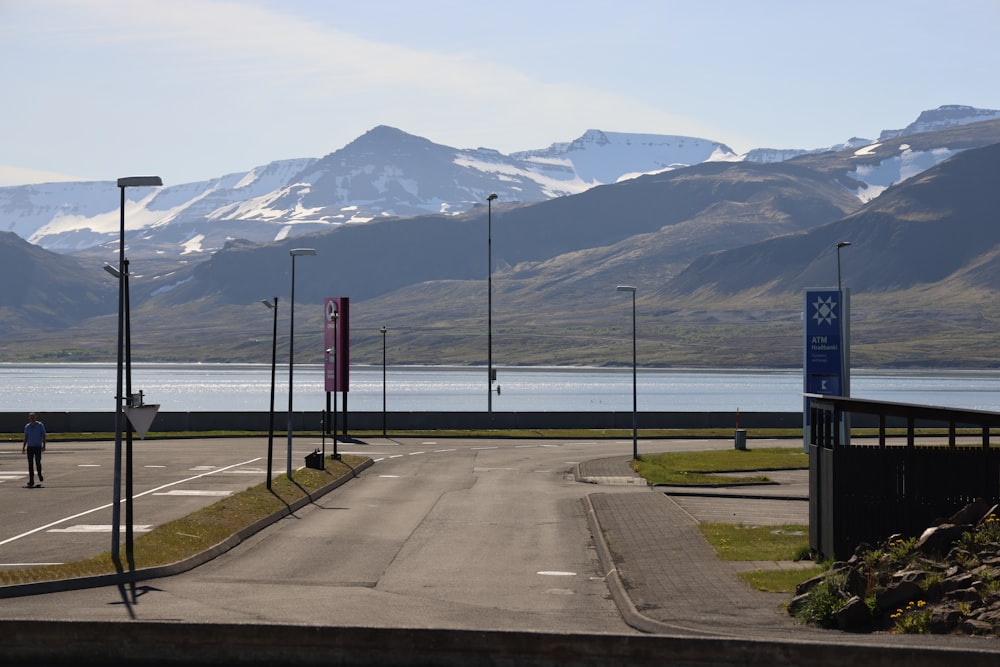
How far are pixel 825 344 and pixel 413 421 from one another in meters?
31.2

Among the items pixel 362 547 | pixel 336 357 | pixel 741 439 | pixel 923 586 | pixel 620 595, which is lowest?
pixel 362 547

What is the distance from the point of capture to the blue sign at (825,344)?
52469 millimetres

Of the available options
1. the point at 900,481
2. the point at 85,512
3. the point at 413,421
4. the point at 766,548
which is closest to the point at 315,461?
the point at 85,512

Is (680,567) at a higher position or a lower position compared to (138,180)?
lower

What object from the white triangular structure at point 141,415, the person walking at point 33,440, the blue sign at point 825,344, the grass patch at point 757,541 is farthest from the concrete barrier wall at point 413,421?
the white triangular structure at point 141,415

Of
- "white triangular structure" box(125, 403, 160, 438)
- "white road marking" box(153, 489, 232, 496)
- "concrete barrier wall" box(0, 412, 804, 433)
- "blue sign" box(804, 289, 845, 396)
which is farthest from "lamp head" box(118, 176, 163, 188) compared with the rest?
"concrete barrier wall" box(0, 412, 804, 433)

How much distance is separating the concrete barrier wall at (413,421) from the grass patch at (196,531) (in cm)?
3237

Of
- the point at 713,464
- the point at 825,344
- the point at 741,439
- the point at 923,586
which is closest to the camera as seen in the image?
the point at 923,586

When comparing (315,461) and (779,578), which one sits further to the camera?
(315,461)

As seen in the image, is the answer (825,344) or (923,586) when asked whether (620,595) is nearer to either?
(923,586)

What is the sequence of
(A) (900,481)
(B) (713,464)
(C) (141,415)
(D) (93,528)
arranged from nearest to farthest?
(A) (900,481) < (C) (141,415) < (D) (93,528) < (B) (713,464)

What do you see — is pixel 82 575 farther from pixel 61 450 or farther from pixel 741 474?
pixel 61 450

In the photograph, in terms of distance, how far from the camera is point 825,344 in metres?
52.7

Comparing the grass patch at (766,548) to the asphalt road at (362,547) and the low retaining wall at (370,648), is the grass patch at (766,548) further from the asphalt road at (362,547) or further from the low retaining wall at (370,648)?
the low retaining wall at (370,648)
